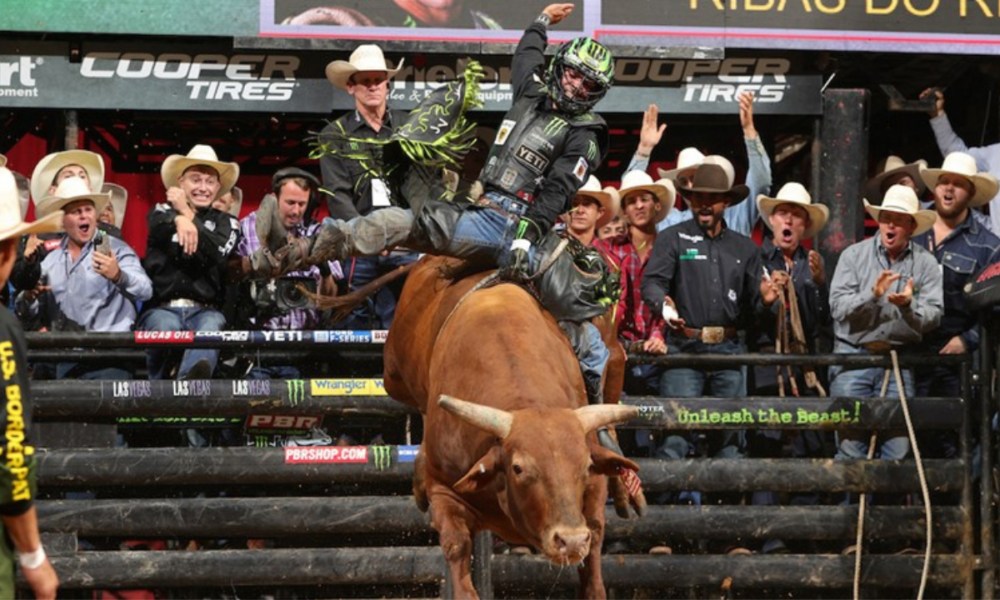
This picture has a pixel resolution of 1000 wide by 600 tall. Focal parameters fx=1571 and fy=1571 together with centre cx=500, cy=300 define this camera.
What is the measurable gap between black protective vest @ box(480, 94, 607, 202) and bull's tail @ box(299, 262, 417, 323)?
121 centimetres

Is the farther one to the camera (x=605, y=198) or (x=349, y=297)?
(x=605, y=198)

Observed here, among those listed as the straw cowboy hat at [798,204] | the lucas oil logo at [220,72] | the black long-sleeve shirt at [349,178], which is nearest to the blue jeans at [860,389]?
the straw cowboy hat at [798,204]

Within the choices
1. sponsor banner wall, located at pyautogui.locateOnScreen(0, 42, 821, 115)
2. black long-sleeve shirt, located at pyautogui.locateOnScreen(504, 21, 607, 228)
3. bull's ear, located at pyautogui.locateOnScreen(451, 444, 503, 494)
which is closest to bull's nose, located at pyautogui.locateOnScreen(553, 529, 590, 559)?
bull's ear, located at pyautogui.locateOnScreen(451, 444, 503, 494)

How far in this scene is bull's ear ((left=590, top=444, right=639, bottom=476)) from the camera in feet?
23.2

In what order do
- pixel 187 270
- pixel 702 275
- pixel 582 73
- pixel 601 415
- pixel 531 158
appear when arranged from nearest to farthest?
1. pixel 601 415
2. pixel 582 73
3. pixel 531 158
4. pixel 187 270
5. pixel 702 275

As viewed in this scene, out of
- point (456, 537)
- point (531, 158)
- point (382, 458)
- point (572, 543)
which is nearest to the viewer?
point (572, 543)

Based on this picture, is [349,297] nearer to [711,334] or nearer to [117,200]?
[711,334]

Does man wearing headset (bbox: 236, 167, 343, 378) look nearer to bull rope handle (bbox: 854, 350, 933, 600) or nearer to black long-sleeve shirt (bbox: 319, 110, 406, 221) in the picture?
black long-sleeve shirt (bbox: 319, 110, 406, 221)

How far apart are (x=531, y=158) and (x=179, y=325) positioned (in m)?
2.66

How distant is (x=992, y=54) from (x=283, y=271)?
574 cm

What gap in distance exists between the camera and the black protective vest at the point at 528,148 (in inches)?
335

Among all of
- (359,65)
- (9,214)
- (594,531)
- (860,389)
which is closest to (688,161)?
(860,389)

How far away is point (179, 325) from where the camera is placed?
32.0 ft

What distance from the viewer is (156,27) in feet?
35.2
